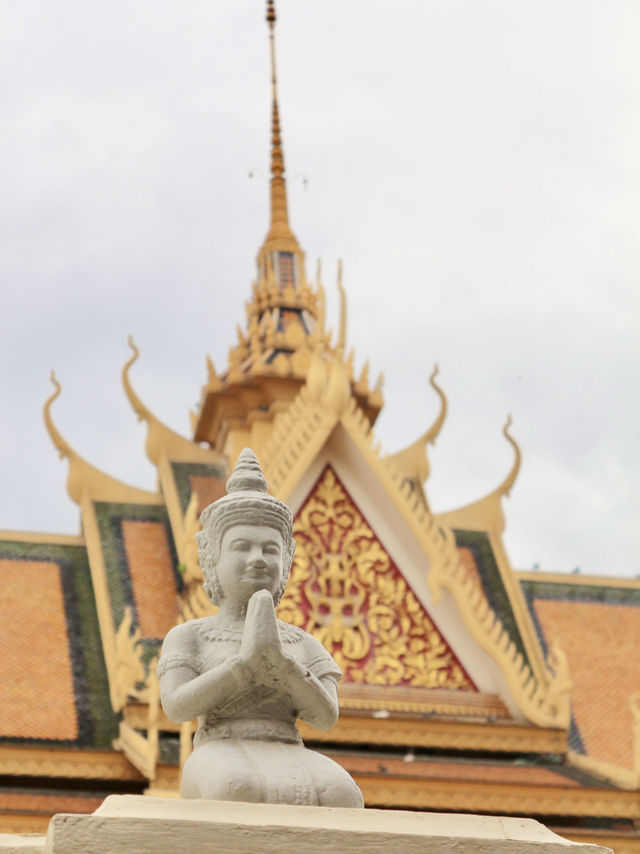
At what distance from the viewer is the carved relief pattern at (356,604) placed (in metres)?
11.2

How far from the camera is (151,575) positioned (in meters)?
12.7

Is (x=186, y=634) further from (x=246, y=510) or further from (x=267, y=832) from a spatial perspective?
(x=267, y=832)

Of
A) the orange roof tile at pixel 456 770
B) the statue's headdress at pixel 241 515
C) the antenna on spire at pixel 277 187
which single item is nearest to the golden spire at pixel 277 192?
the antenna on spire at pixel 277 187

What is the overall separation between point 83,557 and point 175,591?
1.08 m

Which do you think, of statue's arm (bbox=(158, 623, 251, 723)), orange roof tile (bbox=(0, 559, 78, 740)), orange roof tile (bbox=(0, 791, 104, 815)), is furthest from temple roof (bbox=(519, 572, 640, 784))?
statue's arm (bbox=(158, 623, 251, 723))

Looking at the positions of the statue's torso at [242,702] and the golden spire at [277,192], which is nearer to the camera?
the statue's torso at [242,702]

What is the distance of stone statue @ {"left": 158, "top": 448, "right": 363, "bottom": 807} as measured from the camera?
11.3ft

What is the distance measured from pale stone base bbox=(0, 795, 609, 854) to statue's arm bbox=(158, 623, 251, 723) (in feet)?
1.56

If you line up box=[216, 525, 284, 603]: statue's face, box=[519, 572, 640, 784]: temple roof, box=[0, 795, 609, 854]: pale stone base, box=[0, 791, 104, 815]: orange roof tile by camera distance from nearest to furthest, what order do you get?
box=[0, 795, 609, 854]: pale stone base < box=[216, 525, 284, 603]: statue's face < box=[0, 791, 104, 815]: orange roof tile < box=[519, 572, 640, 784]: temple roof

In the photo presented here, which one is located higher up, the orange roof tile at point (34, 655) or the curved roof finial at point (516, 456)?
the curved roof finial at point (516, 456)

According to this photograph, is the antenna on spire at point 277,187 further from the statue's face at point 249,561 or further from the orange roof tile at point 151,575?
the statue's face at point 249,561

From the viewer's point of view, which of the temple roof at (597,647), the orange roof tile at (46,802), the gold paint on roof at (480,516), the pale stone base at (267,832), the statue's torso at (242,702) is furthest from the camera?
the gold paint on roof at (480,516)

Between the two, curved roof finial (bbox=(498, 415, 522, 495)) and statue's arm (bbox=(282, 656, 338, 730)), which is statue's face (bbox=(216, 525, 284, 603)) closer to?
statue's arm (bbox=(282, 656, 338, 730))

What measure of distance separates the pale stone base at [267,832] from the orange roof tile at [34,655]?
8.08 meters
